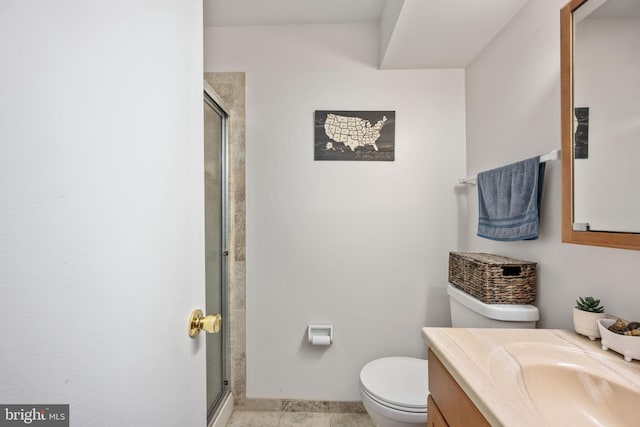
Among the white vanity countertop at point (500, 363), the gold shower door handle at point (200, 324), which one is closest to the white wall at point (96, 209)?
the gold shower door handle at point (200, 324)

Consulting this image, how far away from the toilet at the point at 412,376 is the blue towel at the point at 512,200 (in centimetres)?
32

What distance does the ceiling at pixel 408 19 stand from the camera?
50.6 inches

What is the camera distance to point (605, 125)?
2.68 ft

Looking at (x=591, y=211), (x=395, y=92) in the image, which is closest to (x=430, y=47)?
(x=395, y=92)

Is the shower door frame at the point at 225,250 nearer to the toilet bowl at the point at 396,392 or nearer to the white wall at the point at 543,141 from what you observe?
the toilet bowl at the point at 396,392

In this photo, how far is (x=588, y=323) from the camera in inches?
34.3

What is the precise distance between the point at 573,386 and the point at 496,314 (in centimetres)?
45

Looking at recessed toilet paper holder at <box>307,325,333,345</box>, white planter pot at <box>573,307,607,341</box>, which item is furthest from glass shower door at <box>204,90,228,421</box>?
white planter pot at <box>573,307,607,341</box>

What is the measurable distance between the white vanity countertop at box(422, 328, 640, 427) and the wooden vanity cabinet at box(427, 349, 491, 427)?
3 centimetres

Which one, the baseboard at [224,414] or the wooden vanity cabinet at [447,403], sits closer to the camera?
the wooden vanity cabinet at [447,403]

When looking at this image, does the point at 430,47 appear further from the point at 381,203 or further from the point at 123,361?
the point at 123,361

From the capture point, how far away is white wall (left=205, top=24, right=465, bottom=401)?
181cm

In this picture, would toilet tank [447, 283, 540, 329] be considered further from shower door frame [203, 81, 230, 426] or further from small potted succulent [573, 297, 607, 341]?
shower door frame [203, 81, 230, 426]

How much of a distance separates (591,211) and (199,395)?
1232mm
